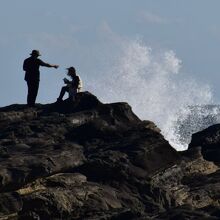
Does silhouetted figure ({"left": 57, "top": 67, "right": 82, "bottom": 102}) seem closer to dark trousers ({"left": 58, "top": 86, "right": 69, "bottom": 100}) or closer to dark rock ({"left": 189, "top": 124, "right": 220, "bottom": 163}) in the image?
dark trousers ({"left": 58, "top": 86, "right": 69, "bottom": 100})

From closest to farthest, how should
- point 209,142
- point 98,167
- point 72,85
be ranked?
point 98,167, point 209,142, point 72,85

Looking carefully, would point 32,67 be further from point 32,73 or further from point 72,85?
point 72,85

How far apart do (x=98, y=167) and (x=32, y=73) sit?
1194cm

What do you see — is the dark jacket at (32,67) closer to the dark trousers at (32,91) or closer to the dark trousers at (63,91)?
the dark trousers at (32,91)

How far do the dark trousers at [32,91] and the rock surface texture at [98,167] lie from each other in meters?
1.14

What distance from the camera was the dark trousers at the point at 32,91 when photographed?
46531 millimetres

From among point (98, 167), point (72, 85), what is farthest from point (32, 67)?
point (98, 167)

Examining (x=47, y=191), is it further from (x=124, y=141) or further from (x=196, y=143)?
(x=196, y=143)

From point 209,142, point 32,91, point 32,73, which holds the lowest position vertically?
point 209,142

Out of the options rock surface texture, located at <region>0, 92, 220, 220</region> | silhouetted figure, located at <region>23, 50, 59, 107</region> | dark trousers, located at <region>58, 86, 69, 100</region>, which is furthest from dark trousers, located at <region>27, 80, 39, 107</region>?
dark trousers, located at <region>58, 86, 69, 100</region>

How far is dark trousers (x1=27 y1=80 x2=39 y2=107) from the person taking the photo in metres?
46.5

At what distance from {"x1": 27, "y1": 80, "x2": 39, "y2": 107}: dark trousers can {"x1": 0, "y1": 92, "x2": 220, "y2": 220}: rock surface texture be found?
1.14 m

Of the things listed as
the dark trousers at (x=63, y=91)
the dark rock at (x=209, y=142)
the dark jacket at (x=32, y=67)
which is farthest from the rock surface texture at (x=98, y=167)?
the dark jacket at (x=32, y=67)

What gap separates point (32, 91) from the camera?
153 ft
